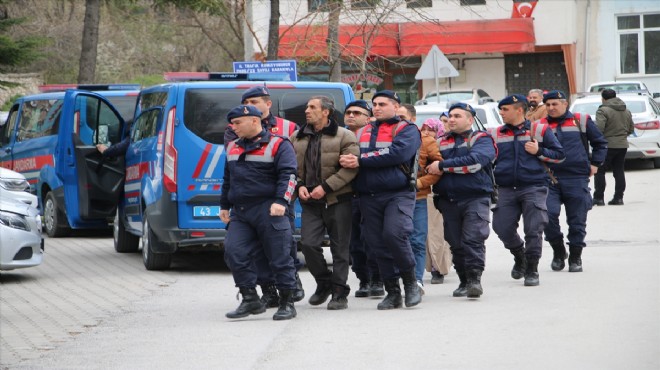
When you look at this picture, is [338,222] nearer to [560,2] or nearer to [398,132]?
[398,132]

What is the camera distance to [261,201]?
10.1 meters

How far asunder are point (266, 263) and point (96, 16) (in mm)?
21091

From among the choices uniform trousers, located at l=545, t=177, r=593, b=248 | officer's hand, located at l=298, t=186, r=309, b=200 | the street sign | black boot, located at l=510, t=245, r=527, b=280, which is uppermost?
the street sign

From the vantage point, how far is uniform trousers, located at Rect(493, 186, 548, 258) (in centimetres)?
1178

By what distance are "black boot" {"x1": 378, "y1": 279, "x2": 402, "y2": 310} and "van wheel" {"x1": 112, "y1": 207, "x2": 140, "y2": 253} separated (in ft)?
20.0

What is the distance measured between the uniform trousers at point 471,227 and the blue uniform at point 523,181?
2.90 ft

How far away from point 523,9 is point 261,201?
34763 millimetres

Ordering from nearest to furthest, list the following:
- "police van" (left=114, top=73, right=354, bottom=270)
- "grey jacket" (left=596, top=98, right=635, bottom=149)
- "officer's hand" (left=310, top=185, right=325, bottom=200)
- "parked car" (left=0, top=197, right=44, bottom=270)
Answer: "officer's hand" (left=310, top=185, right=325, bottom=200)
"parked car" (left=0, top=197, right=44, bottom=270)
"police van" (left=114, top=73, right=354, bottom=270)
"grey jacket" (left=596, top=98, right=635, bottom=149)

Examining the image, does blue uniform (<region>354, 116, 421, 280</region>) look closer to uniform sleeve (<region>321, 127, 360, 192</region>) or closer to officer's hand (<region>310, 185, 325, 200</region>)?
uniform sleeve (<region>321, 127, 360, 192</region>)

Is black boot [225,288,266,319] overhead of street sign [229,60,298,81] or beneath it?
beneath

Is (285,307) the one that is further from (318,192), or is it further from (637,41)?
(637,41)

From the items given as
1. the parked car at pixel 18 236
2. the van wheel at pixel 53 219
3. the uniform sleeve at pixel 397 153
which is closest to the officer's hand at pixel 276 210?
the uniform sleeve at pixel 397 153

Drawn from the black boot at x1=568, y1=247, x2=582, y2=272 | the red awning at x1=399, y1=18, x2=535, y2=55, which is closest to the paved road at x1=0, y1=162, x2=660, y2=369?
the black boot at x1=568, y1=247, x2=582, y2=272

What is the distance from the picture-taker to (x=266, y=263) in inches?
412
